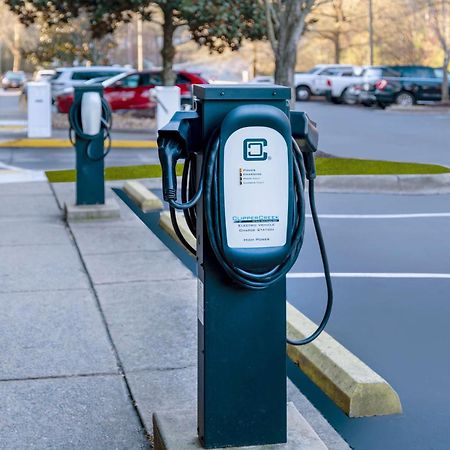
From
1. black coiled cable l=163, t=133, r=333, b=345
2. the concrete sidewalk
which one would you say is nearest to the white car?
the concrete sidewalk

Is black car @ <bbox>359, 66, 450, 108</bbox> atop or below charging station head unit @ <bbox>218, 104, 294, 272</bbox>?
atop

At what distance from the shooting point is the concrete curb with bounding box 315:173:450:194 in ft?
43.1

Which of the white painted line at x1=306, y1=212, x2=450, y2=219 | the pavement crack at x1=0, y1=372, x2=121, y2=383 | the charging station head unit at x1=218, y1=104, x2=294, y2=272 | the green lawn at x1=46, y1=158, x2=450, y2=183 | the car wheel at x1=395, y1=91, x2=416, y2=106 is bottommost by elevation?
Answer: the pavement crack at x1=0, y1=372, x2=121, y2=383

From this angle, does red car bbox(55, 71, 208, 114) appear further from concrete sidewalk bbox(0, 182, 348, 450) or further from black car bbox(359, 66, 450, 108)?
concrete sidewalk bbox(0, 182, 348, 450)

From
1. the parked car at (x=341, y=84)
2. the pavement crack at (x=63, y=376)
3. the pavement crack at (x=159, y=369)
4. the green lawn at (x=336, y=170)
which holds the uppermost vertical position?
the parked car at (x=341, y=84)

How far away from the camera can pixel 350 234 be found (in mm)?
9977

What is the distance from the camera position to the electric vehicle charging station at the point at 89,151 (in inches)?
409

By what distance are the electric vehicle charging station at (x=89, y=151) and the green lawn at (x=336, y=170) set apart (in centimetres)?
378

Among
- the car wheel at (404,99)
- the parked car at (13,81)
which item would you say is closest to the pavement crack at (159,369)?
the car wheel at (404,99)

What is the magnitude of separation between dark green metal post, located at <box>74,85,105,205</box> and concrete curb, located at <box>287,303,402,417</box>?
196 inches

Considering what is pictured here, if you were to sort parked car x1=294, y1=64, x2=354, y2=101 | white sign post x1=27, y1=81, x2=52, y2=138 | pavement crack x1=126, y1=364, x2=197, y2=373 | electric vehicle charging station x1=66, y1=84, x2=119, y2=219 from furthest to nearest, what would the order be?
1. parked car x1=294, y1=64, x2=354, y2=101
2. white sign post x1=27, y1=81, x2=52, y2=138
3. electric vehicle charging station x1=66, y1=84, x2=119, y2=219
4. pavement crack x1=126, y1=364, x2=197, y2=373

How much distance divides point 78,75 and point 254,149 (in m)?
33.6

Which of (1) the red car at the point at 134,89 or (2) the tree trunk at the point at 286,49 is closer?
(2) the tree trunk at the point at 286,49

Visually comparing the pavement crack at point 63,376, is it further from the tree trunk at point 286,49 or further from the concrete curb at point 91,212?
the tree trunk at point 286,49
